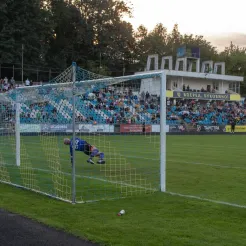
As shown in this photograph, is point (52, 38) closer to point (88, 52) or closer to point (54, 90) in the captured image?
point (88, 52)

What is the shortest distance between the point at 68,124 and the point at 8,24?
41.0m

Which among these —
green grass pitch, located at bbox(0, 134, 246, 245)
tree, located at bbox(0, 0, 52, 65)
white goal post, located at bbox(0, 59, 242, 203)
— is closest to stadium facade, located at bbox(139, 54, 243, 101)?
tree, located at bbox(0, 0, 52, 65)

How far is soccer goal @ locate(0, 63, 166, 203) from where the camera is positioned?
34.6 feet

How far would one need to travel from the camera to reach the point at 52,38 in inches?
2480

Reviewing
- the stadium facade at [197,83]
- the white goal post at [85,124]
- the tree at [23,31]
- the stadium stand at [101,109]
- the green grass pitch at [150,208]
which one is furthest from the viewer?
the stadium facade at [197,83]

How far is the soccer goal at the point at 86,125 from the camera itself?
10.6 m

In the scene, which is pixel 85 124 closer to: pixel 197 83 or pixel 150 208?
pixel 150 208

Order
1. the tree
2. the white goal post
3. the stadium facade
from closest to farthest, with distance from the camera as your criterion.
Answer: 1. the white goal post
2. the tree
3. the stadium facade

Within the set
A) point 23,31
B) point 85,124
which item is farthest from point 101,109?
point 23,31

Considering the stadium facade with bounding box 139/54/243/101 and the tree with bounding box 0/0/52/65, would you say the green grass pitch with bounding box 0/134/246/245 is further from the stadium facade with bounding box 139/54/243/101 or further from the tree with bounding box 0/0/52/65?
the stadium facade with bounding box 139/54/243/101

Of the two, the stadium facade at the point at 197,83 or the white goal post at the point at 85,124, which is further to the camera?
the stadium facade at the point at 197,83

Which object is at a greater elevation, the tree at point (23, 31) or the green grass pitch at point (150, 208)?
the tree at point (23, 31)

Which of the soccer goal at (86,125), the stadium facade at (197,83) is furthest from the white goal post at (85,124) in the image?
the stadium facade at (197,83)

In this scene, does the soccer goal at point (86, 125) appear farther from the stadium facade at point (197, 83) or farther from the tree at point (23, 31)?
the stadium facade at point (197, 83)
